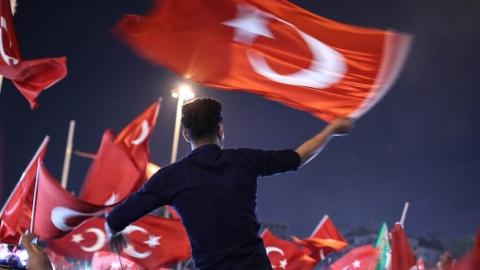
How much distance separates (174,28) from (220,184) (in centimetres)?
208

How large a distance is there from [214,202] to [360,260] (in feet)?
30.8

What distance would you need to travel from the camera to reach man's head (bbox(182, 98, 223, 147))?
300 centimetres

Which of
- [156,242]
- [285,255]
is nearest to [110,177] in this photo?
[156,242]

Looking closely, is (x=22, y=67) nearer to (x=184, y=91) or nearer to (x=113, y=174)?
(x=113, y=174)

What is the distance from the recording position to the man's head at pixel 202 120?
3.00 m

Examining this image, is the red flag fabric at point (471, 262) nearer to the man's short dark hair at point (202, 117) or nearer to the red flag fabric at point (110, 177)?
the man's short dark hair at point (202, 117)

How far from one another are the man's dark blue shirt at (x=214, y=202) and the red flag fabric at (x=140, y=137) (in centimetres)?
830

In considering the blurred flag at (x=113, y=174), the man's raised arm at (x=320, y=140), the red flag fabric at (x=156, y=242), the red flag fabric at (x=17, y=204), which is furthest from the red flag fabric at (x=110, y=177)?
the man's raised arm at (x=320, y=140)

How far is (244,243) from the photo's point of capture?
111 inches

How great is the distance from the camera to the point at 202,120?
118 inches

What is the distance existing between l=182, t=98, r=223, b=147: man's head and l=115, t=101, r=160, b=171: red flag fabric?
8.20m

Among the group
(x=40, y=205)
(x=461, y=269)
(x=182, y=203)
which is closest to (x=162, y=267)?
(x=40, y=205)

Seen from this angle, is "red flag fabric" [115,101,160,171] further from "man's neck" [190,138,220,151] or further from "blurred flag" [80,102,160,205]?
"man's neck" [190,138,220,151]

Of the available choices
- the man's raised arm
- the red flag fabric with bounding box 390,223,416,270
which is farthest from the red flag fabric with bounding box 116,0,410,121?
the red flag fabric with bounding box 390,223,416,270
